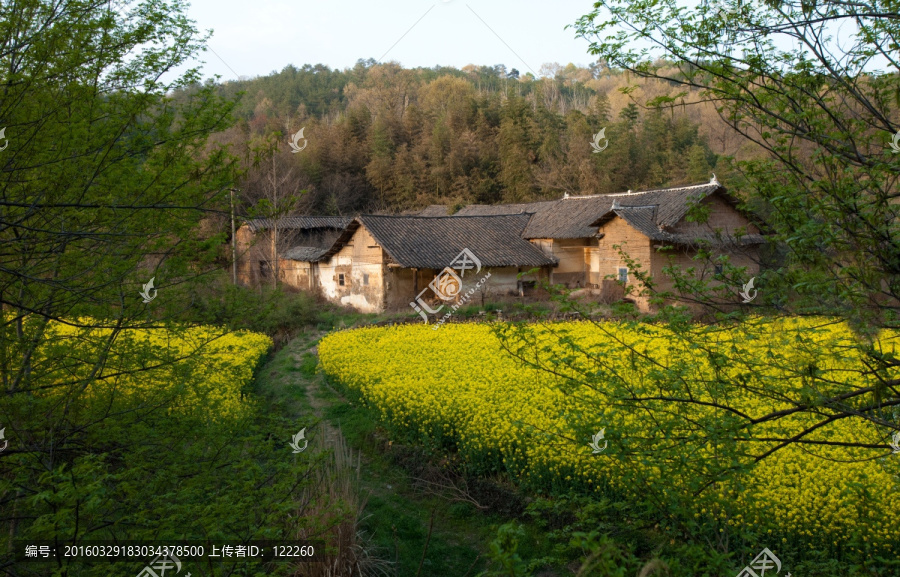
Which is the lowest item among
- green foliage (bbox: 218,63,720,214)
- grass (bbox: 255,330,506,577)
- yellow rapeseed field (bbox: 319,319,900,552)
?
grass (bbox: 255,330,506,577)

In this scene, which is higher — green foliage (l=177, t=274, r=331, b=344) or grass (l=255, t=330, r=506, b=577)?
green foliage (l=177, t=274, r=331, b=344)

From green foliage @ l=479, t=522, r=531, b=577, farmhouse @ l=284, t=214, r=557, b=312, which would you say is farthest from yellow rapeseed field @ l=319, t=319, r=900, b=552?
farmhouse @ l=284, t=214, r=557, b=312

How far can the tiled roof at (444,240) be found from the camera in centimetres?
2188

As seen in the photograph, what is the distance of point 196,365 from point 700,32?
4.13m

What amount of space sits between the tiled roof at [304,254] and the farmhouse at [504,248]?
3.3 inches

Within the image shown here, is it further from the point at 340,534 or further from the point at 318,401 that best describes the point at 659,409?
the point at 318,401

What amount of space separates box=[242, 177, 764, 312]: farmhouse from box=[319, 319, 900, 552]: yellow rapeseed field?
6162 mm

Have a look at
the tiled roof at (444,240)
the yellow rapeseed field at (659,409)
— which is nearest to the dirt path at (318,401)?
the yellow rapeseed field at (659,409)

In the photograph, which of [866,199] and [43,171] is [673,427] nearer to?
[866,199]

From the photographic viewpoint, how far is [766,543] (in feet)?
16.9

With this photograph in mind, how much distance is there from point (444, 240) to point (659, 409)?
2041cm

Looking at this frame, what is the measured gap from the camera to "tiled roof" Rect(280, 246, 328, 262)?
85.6 feet
